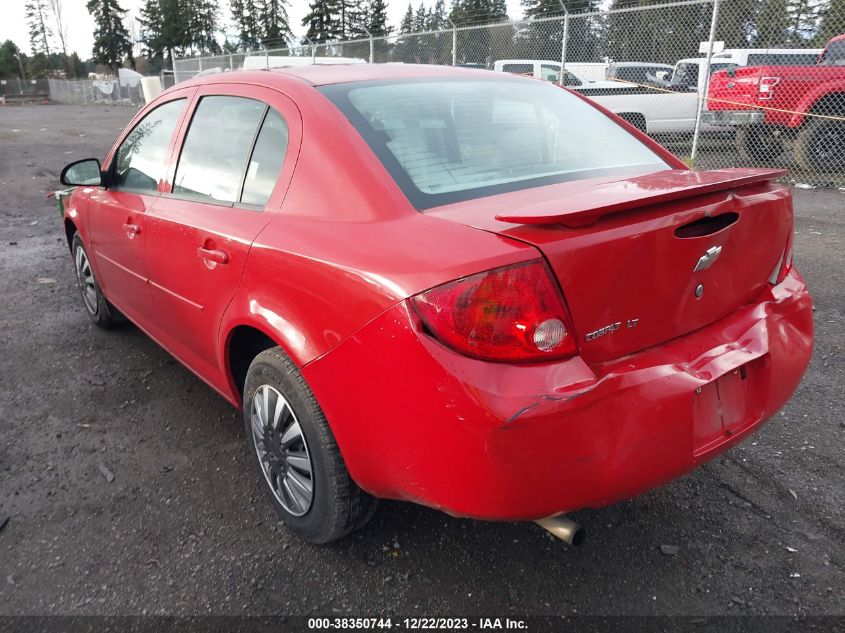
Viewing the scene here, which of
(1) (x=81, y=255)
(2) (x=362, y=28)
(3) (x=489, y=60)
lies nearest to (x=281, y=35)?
(2) (x=362, y=28)

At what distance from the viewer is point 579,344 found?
1.78m

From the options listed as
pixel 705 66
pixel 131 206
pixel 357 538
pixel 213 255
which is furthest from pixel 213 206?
pixel 705 66

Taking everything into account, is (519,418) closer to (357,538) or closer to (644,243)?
(644,243)

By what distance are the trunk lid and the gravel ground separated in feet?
2.83

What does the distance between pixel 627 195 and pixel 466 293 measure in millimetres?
586

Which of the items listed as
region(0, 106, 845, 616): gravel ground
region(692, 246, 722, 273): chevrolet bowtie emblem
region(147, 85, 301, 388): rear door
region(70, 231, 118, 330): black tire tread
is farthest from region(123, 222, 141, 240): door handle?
region(692, 246, 722, 273): chevrolet bowtie emblem

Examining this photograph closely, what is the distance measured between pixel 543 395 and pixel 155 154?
260 centimetres

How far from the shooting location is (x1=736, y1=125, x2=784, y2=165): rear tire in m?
10.1

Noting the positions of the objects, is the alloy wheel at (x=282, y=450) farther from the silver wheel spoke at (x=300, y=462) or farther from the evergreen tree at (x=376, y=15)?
the evergreen tree at (x=376, y=15)

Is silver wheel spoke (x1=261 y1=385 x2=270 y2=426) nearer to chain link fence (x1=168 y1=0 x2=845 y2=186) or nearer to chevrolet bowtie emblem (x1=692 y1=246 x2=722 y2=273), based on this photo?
chevrolet bowtie emblem (x1=692 y1=246 x2=722 y2=273)

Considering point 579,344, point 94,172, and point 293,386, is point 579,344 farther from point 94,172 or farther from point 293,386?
point 94,172

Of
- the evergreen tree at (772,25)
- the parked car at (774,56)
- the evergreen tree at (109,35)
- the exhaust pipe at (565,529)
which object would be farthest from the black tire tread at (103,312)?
the evergreen tree at (109,35)

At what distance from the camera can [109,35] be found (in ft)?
277

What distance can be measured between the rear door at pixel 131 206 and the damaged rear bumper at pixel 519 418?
1.74 m
